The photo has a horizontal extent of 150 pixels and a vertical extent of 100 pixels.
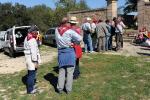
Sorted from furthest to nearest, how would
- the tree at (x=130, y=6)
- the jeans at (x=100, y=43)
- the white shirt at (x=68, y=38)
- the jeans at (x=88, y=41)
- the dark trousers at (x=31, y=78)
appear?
1. the tree at (x=130, y=6)
2. the jeans at (x=100, y=43)
3. the jeans at (x=88, y=41)
4. the dark trousers at (x=31, y=78)
5. the white shirt at (x=68, y=38)

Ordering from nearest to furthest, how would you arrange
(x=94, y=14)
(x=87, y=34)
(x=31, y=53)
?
(x=31, y=53) → (x=87, y=34) → (x=94, y=14)

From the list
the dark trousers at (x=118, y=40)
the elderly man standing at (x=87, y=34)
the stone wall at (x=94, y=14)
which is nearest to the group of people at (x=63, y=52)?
the elderly man standing at (x=87, y=34)

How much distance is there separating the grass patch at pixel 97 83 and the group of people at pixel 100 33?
11.6ft

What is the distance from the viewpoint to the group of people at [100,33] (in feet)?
65.9

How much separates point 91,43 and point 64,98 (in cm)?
907

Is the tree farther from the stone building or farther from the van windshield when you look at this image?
the van windshield

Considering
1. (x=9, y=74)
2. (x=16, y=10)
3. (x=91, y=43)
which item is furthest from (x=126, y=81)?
(x=16, y=10)

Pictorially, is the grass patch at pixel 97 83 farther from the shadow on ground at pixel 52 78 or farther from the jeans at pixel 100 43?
the jeans at pixel 100 43

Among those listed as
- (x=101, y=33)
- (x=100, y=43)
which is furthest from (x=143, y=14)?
(x=101, y=33)

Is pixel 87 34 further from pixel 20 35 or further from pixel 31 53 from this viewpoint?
pixel 31 53

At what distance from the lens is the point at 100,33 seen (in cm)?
2014

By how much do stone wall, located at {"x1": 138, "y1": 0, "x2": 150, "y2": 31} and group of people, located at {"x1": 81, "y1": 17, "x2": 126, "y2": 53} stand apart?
6.65 metres

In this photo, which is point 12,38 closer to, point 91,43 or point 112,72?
point 91,43

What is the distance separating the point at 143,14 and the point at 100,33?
27.0 ft
